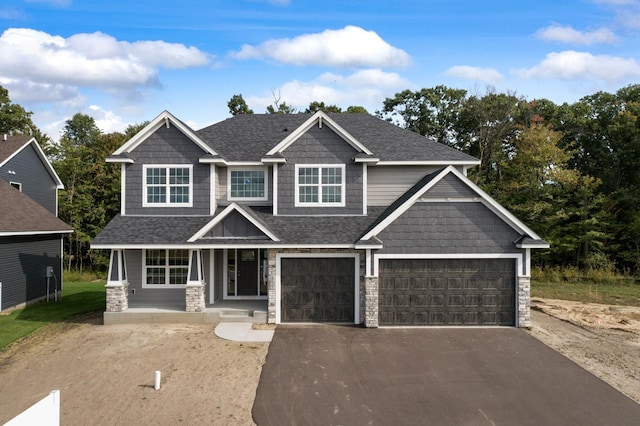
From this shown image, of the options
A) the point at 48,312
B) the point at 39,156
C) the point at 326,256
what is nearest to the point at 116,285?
the point at 48,312

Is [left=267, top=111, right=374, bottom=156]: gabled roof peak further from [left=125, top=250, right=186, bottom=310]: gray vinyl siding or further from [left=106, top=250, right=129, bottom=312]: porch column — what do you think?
[left=106, top=250, right=129, bottom=312]: porch column

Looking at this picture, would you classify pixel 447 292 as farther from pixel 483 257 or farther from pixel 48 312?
pixel 48 312

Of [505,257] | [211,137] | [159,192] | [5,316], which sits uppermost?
[211,137]

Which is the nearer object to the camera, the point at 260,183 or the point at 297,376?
the point at 297,376

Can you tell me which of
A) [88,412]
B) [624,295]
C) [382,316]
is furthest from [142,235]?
[624,295]

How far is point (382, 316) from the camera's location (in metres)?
14.1

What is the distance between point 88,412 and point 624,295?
23471 mm

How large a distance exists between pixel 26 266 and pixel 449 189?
1845 cm

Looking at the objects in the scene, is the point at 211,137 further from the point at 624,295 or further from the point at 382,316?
the point at 624,295

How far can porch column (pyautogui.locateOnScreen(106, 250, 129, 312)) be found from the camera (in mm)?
14703

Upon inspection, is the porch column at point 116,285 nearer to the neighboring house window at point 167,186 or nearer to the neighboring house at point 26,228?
the neighboring house window at point 167,186

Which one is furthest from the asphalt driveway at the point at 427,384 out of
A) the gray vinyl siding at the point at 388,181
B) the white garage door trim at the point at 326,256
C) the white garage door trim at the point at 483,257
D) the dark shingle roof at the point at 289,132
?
the dark shingle roof at the point at 289,132

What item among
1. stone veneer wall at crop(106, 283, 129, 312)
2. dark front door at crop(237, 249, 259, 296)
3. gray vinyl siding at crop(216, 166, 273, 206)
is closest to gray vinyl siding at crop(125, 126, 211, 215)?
gray vinyl siding at crop(216, 166, 273, 206)

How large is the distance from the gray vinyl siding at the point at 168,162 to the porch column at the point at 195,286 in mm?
2065
